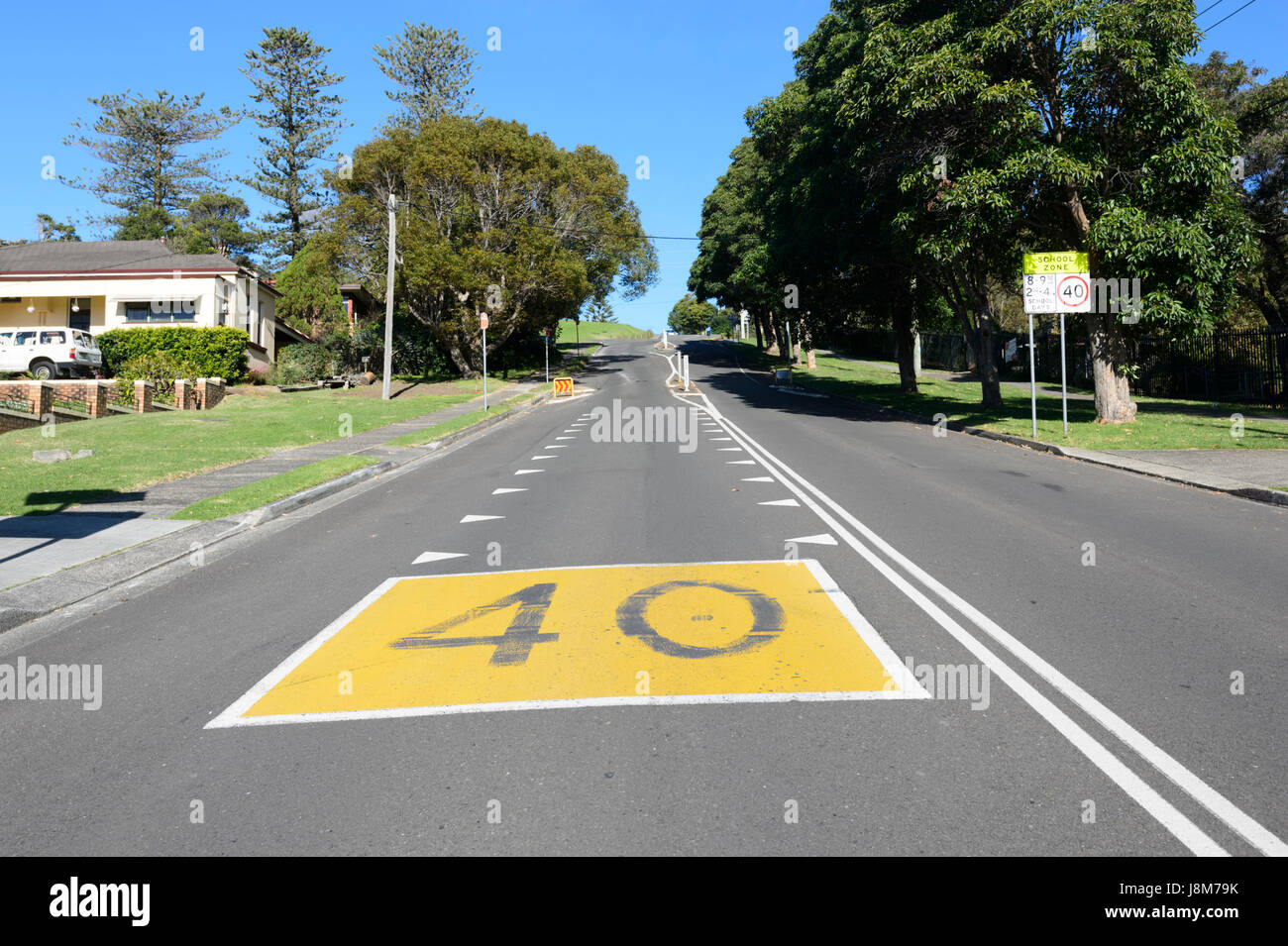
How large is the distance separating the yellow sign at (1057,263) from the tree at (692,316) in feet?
390

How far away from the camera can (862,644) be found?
18.0 feet

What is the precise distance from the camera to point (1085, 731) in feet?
13.7

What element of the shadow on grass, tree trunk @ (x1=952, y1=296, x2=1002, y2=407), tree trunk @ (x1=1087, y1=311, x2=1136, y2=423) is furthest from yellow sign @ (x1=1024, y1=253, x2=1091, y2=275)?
the shadow on grass

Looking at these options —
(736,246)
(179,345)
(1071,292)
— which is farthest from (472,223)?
(1071,292)

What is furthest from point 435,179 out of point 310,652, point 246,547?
point 310,652

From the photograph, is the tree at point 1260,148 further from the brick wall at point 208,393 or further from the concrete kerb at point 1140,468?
the brick wall at point 208,393

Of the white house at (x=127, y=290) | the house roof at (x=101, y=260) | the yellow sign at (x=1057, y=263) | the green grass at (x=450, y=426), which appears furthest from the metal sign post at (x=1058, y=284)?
the house roof at (x=101, y=260)

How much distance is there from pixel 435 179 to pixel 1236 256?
3056cm

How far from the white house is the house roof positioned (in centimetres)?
4

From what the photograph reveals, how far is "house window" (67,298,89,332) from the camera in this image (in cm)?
3906

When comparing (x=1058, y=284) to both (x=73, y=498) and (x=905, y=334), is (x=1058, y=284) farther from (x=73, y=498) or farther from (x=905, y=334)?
(x=73, y=498)

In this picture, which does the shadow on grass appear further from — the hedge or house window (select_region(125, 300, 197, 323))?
house window (select_region(125, 300, 197, 323))

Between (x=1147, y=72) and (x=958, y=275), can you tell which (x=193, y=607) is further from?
(x=958, y=275)

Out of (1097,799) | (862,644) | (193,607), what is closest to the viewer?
(1097,799)
